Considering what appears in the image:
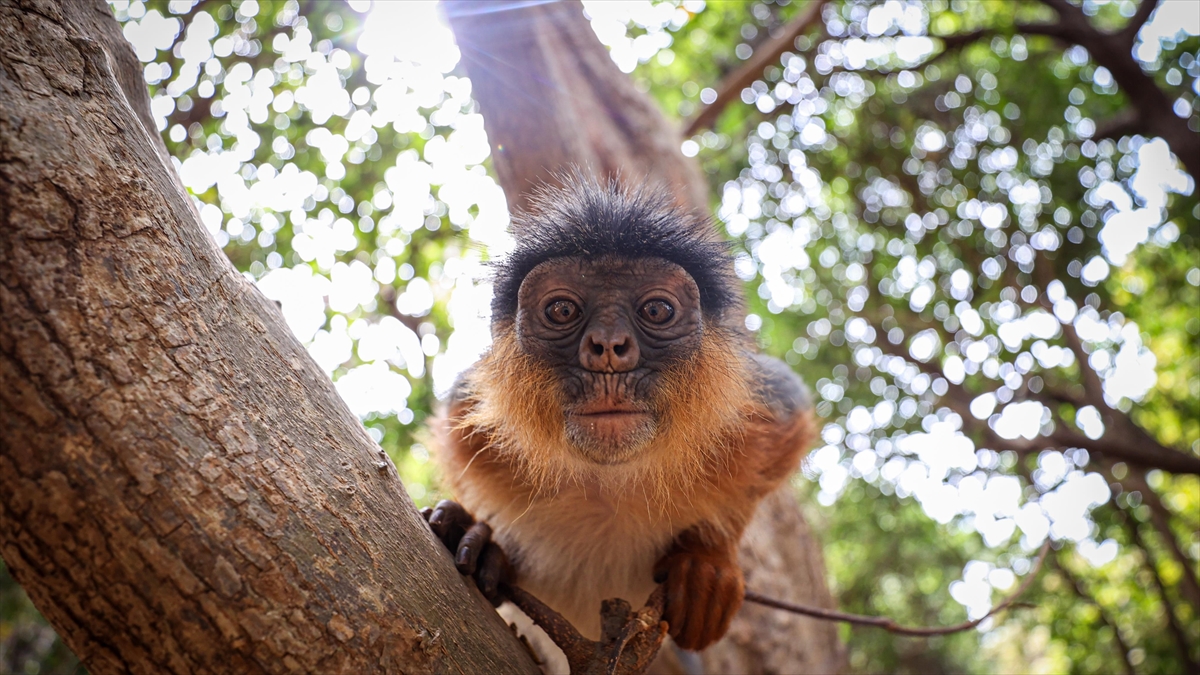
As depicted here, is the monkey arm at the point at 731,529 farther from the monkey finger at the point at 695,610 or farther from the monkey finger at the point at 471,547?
the monkey finger at the point at 471,547

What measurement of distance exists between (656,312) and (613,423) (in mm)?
522

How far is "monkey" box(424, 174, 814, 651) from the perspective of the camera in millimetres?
2979

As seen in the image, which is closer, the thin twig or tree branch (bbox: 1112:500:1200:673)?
the thin twig

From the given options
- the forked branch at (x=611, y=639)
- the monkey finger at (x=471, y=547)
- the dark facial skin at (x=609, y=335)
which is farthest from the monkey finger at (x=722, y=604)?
the monkey finger at (x=471, y=547)

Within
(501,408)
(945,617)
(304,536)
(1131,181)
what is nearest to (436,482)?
(501,408)

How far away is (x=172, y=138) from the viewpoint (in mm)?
4805

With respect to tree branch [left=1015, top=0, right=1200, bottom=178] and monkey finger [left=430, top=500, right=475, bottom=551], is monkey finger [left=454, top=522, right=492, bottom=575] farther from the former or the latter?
tree branch [left=1015, top=0, right=1200, bottom=178]

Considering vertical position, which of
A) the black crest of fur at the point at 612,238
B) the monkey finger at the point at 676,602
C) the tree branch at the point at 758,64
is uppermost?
the tree branch at the point at 758,64

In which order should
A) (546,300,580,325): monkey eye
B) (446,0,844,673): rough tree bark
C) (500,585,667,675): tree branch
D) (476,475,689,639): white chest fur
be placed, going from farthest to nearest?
(446,0,844,673): rough tree bark
(476,475,689,639): white chest fur
(546,300,580,325): monkey eye
(500,585,667,675): tree branch

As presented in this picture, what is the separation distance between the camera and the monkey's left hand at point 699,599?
3373mm

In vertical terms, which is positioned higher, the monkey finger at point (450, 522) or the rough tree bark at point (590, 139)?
the rough tree bark at point (590, 139)

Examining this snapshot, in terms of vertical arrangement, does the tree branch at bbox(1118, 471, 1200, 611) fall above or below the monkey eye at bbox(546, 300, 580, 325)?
above

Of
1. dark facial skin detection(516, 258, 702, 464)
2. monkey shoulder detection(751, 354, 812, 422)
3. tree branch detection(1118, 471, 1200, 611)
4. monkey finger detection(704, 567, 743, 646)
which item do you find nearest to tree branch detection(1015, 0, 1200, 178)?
tree branch detection(1118, 471, 1200, 611)

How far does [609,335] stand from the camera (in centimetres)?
288
